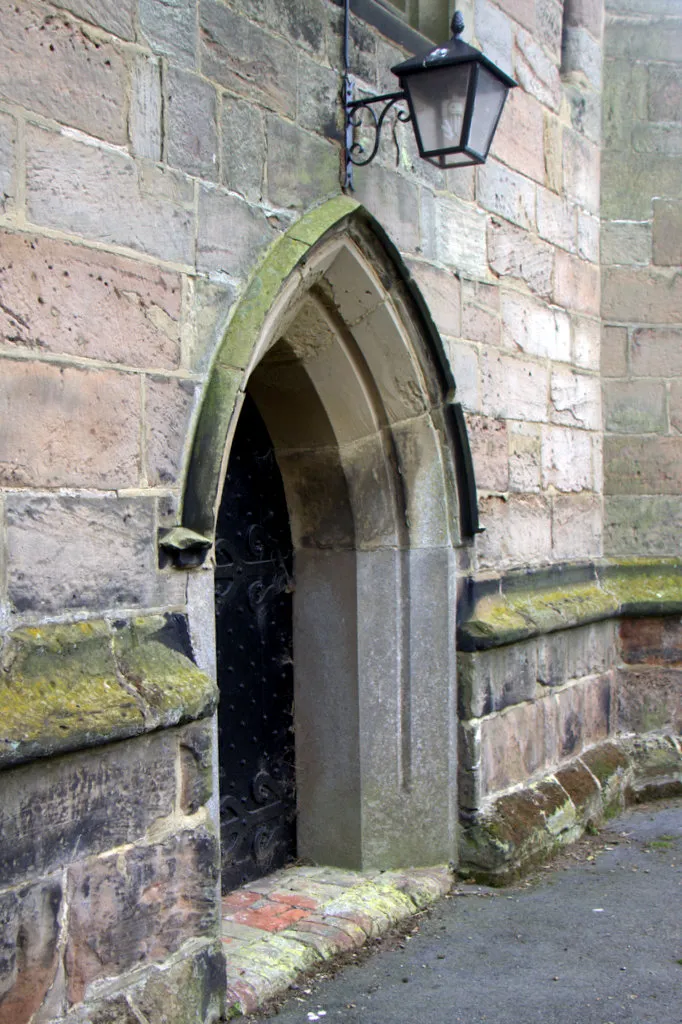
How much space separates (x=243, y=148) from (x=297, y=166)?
29 cm

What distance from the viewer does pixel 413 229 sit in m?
4.43

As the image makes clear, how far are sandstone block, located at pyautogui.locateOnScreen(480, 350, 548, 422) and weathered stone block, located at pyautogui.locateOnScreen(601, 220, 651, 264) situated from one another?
1057mm

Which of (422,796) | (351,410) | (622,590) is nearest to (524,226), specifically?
(351,410)

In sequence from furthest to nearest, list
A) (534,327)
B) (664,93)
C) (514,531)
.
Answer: (664,93) → (534,327) → (514,531)

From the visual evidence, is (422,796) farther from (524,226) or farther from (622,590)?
(524,226)

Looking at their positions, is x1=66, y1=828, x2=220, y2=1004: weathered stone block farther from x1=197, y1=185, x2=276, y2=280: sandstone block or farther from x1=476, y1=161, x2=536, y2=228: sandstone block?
x1=476, y1=161, x2=536, y2=228: sandstone block

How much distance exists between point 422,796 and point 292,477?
1.37 metres

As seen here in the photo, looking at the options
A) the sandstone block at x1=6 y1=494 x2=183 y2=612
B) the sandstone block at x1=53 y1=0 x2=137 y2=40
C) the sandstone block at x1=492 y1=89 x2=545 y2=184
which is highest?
the sandstone block at x1=492 y1=89 x2=545 y2=184

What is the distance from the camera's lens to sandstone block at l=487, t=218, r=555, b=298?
4.98 metres

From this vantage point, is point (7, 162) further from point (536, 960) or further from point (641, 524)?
point (641, 524)

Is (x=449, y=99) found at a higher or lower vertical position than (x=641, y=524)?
→ higher

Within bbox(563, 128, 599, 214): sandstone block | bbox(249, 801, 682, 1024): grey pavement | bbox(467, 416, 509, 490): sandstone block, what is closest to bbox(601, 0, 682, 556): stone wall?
bbox(563, 128, 599, 214): sandstone block

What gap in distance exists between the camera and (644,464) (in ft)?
19.9

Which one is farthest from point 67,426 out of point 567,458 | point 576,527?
point 576,527
